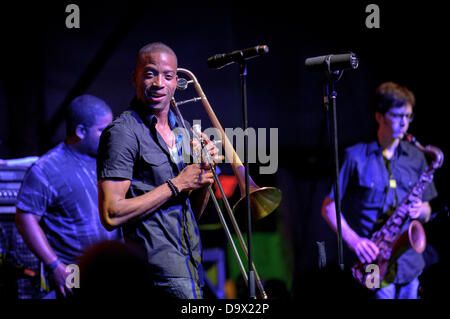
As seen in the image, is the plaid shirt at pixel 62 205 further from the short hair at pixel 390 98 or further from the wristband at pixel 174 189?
the short hair at pixel 390 98

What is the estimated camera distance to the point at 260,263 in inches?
223

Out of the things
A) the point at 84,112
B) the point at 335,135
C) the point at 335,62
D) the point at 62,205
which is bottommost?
the point at 62,205

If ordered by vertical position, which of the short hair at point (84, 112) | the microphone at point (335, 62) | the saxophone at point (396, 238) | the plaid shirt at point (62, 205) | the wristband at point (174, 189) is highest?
the microphone at point (335, 62)

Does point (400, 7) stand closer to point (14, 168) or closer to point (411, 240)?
point (411, 240)

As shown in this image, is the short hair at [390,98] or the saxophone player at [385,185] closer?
the saxophone player at [385,185]

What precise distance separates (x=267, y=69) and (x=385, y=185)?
5.87ft

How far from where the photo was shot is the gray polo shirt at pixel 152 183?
2428 mm

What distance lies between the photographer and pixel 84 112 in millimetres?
4121

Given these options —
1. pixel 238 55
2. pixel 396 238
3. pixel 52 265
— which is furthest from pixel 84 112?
pixel 396 238

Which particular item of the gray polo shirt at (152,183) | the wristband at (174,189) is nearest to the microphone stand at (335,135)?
the gray polo shirt at (152,183)

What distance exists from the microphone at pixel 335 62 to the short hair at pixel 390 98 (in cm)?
193

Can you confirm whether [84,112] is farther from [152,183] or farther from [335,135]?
[335,135]

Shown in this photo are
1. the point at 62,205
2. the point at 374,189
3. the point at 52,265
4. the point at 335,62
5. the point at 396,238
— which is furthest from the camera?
the point at 396,238

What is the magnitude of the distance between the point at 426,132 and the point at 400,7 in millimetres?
1320
